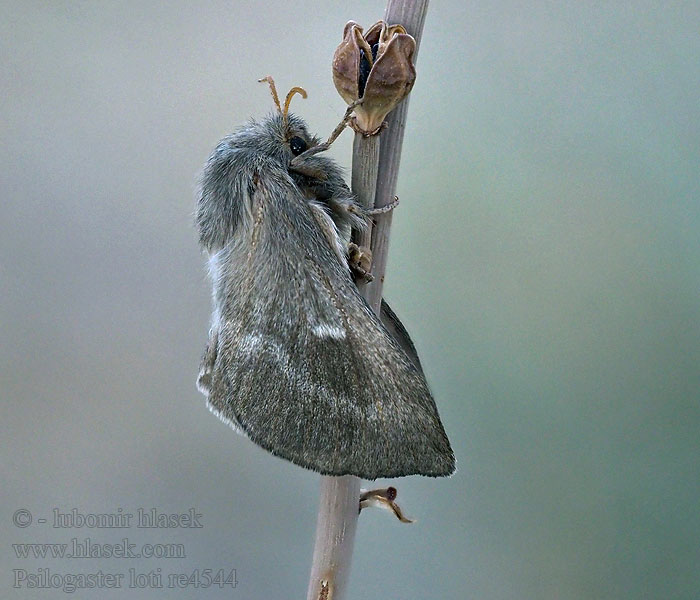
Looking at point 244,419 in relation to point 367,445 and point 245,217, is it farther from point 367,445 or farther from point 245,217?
point 245,217

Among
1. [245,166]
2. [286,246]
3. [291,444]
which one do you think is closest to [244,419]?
[291,444]

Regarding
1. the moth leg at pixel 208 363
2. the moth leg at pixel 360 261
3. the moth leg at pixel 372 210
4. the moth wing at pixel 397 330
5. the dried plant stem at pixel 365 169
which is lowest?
the moth leg at pixel 208 363

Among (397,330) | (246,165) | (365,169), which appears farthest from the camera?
(397,330)

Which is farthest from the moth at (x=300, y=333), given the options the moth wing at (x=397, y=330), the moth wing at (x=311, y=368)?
the moth wing at (x=397, y=330)

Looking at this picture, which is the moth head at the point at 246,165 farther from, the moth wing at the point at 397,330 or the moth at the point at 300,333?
the moth wing at the point at 397,330

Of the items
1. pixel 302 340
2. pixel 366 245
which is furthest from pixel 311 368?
pixel 366 245

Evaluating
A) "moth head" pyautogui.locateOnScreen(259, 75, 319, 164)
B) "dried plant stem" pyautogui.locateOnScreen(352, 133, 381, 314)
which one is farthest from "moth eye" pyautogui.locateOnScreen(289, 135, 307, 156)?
"dried plant stem" pyautogui.locateOnScreen(352, 133, 381, 314)

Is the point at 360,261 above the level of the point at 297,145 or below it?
below

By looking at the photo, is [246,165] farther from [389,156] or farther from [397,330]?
[397,330]
